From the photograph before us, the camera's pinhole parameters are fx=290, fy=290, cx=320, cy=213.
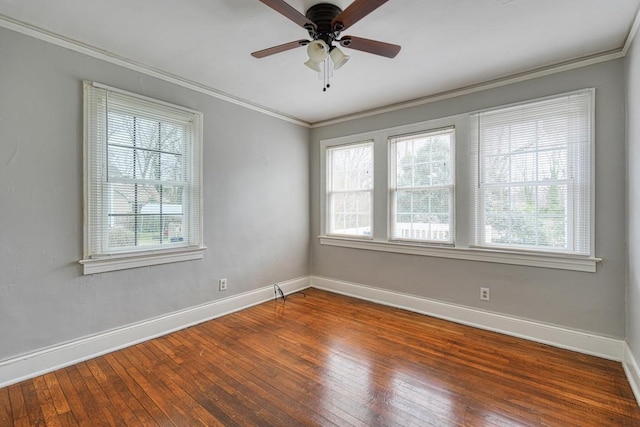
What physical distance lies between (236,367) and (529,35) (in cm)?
345

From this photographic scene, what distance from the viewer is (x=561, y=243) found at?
2.67 m

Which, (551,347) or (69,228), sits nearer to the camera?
(69,228)

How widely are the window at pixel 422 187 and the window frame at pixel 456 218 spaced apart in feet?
0.25

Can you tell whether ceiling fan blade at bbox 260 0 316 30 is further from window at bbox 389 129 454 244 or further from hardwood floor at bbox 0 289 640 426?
hardwood floor at bbox 0 289 640 426

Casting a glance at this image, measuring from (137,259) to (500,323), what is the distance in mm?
3607

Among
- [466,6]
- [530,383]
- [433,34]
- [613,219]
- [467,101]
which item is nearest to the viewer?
[466,6]

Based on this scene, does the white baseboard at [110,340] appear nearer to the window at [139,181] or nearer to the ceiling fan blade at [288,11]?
the window at [139,181]

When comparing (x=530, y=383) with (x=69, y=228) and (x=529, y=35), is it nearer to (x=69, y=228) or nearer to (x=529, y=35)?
(x=529, y=35)

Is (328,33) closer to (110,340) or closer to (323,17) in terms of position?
(323,17)

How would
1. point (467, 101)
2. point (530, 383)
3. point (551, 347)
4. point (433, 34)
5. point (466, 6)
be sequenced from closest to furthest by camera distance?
point (466, 6) → point (530, 383) → point (433, 34) → point (551, 347) → point (467, 101)

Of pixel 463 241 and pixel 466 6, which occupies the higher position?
pixel 466 6

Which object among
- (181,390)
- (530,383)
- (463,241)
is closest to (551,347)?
(530,383)

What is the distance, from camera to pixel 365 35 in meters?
2.26

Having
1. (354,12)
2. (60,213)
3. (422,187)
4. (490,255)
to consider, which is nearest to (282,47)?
(354,12)
